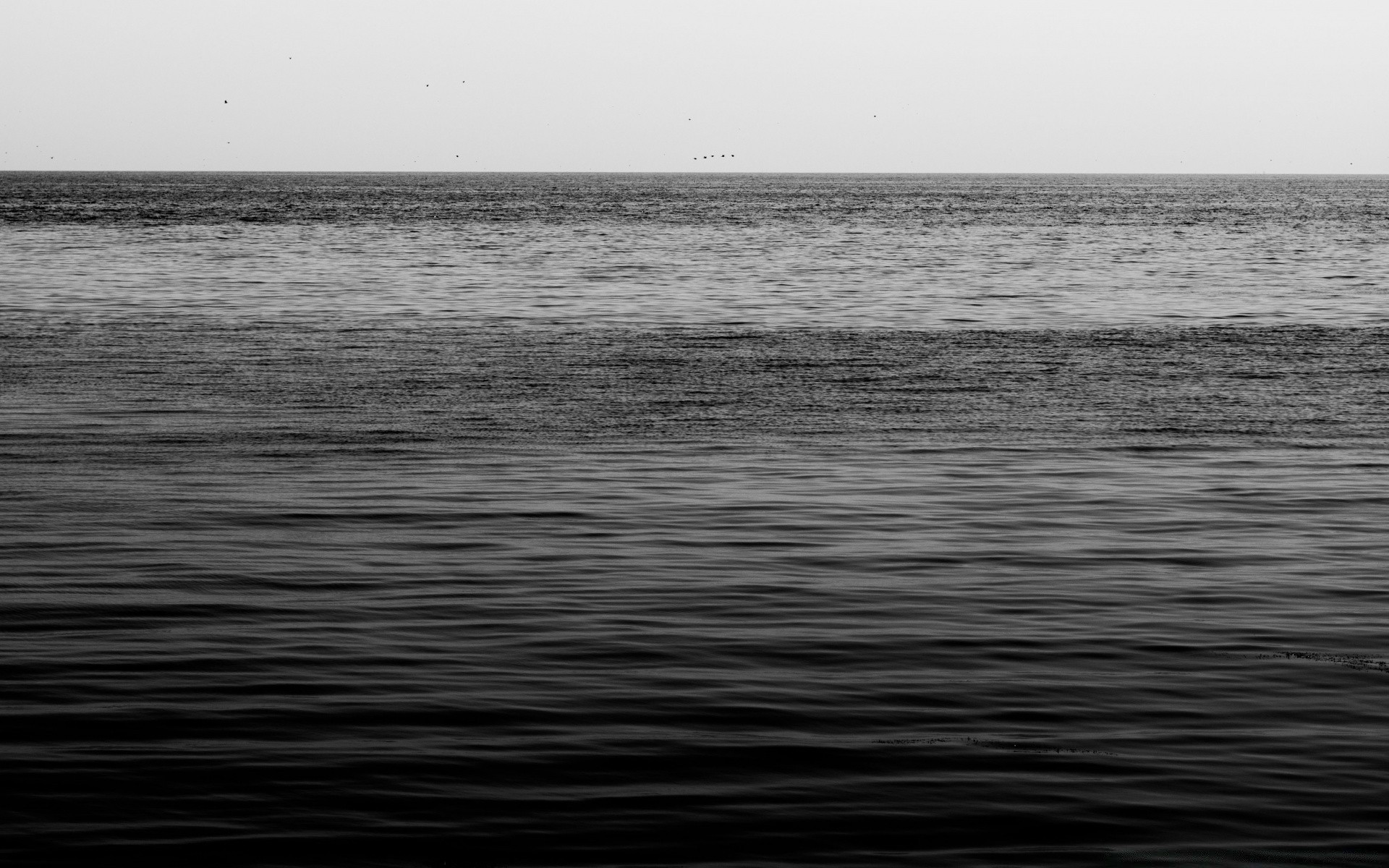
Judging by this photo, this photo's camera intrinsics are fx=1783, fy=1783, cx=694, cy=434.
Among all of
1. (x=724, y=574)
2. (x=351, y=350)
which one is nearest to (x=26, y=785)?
(x=724, y=574)

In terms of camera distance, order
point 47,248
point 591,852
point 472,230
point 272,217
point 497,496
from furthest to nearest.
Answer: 1. point 272,217
2. point 472,230
3. point 47,248
4. point 497,496
5. point 591,852

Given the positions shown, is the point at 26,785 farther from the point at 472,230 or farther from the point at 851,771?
the point at 472,230

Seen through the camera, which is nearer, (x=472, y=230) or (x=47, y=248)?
(x=47, y=248)

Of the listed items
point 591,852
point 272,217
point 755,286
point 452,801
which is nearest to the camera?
point 591,852

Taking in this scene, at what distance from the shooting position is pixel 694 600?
11.1m

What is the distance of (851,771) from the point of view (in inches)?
314

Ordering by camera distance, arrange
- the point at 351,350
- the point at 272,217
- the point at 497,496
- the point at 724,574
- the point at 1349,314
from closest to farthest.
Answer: the point at 724,574 → the point at 497,496 → the point at 351,350 → the point at 1349,314 → the point at 272,217

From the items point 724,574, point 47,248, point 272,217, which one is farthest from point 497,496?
point 272,217

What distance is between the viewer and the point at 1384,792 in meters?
7.70

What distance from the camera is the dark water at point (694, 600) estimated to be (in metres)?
7.46

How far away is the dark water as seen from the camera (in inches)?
294

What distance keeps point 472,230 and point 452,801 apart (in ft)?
228

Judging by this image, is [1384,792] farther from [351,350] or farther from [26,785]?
[351,350]

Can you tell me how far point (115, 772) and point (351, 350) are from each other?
18.5m
